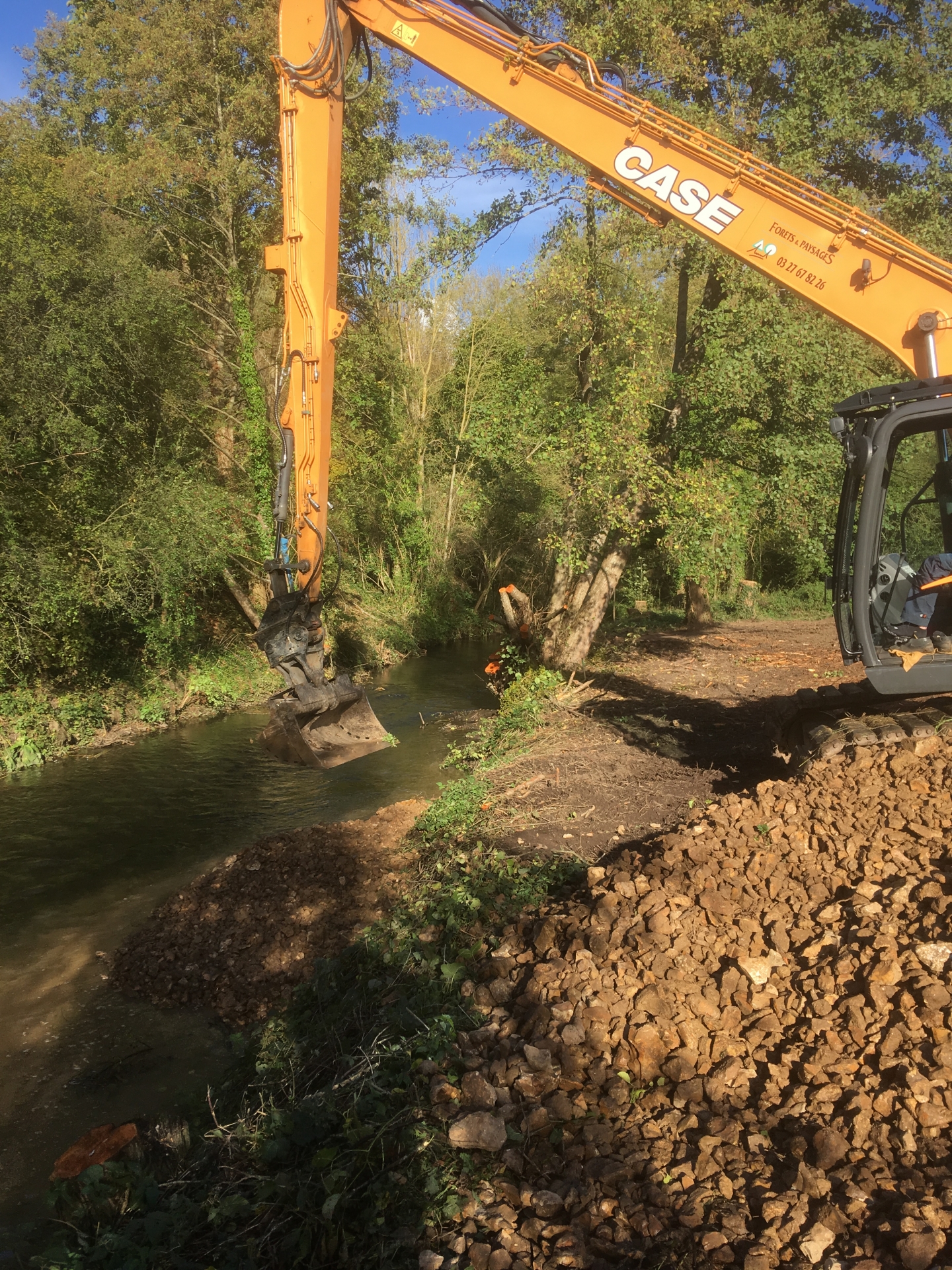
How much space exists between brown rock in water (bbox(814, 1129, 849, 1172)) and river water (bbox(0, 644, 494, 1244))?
325 centimetres

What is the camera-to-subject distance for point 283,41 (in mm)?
6547

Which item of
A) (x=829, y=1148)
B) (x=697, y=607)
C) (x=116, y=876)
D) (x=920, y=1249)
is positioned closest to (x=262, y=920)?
(x=116, y=876)

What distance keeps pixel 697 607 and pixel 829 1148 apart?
15460 millimetres

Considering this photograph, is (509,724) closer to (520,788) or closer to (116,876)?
(520,788)

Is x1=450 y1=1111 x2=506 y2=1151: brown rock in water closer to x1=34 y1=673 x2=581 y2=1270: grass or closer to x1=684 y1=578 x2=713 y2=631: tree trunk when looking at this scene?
x1=34 y1=673 x2=581 y2=1270: grass

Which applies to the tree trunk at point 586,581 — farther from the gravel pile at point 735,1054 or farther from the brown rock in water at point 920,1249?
→ the brown rock in water at point 920,1249

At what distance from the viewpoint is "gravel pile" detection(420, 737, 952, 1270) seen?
2.66 m

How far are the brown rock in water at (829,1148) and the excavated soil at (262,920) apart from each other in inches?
137

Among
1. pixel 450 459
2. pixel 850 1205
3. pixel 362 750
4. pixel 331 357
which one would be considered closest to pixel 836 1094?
pixel 850 1205

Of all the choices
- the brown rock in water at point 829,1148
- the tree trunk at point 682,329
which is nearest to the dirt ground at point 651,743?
the brown rock in water at point 829,1148

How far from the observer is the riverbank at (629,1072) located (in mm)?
2736

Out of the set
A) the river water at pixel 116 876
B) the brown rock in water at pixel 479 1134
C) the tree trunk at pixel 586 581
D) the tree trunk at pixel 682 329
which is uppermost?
the tree trunk at pixel 682 329

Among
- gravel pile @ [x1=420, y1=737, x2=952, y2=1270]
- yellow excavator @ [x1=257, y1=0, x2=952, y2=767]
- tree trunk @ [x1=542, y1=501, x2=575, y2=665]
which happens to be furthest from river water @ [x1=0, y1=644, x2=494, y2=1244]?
gravel pile @ [x1=420, y1=737, x2=952, y2=1270]

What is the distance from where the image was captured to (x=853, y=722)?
5441mm
